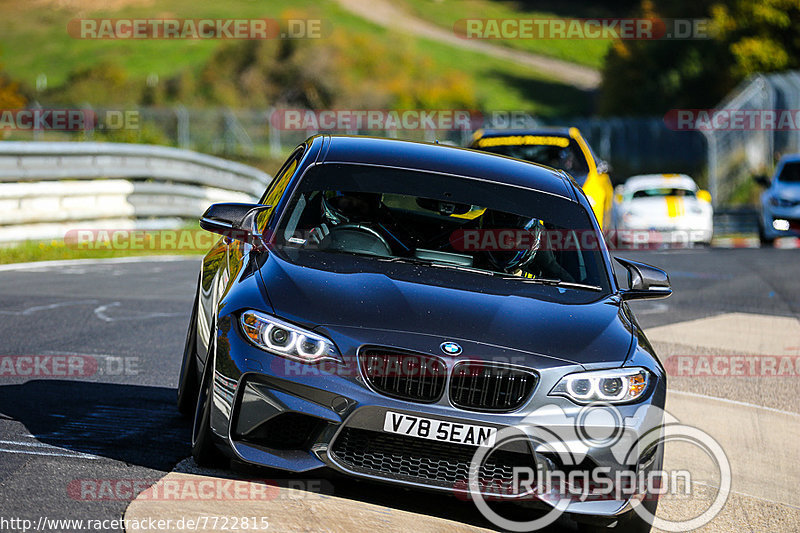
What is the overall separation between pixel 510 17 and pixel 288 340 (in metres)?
111

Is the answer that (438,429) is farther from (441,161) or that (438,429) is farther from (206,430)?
(441,161)

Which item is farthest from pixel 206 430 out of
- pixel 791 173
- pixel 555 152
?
pixel 791 173

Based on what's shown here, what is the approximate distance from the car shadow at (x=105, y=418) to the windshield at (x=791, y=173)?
18400mm

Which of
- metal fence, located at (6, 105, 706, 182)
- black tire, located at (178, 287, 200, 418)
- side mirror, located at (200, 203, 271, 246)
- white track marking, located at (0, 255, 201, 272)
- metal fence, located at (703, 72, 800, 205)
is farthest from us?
metal fence, located at (703, 72, 800, 205)

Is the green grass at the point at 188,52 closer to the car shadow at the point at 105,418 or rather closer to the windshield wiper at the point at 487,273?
the car shadow at the point at 105,418

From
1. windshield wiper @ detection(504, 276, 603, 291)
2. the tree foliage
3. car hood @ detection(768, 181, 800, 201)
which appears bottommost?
car hood @ detection(768, 181, 800, 201)

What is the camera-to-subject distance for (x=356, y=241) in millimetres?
5926

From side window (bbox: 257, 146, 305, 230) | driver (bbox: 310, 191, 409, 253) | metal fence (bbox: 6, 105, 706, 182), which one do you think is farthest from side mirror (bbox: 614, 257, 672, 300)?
metal fence (bbox: 6, 105, 706, 182)

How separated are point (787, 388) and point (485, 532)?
417cm

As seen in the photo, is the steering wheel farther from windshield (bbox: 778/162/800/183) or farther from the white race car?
windshield (bbox: 778/162/800/183)

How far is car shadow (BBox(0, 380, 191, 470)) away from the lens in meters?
5.70

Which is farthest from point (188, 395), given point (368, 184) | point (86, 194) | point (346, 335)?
point (86, 194)

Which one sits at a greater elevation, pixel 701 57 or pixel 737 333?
pixel 701 57

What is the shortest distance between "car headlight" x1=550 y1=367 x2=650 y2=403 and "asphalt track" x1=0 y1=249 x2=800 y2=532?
2.18 ft
